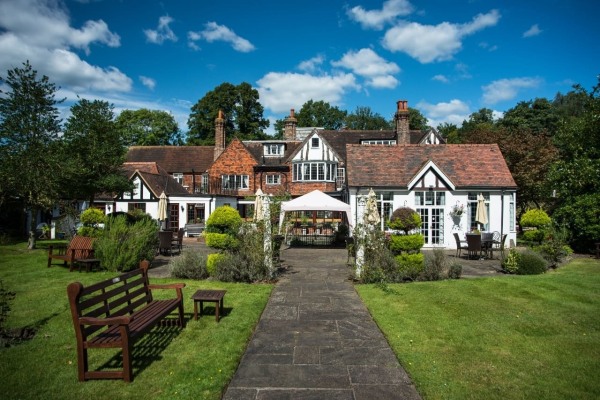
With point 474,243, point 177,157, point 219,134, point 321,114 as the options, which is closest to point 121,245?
point 474,243

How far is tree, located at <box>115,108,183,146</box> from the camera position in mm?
55188

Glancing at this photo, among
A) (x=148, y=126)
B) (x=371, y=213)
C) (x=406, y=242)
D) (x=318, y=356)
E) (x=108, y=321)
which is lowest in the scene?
(x=318, y=356)

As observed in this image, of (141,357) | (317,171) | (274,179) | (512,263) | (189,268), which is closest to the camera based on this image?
(141,357)

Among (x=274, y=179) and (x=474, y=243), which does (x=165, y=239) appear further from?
(x=274, y=179)

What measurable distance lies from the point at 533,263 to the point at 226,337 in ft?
36.0

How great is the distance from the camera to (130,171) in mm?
Answer: 30906

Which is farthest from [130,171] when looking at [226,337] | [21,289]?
[226,337]

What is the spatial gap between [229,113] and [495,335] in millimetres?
53329

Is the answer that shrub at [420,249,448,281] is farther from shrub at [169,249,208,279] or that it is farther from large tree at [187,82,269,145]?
large tree at [187,82,269,145]

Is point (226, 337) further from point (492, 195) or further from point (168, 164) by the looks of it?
point (168, 164)

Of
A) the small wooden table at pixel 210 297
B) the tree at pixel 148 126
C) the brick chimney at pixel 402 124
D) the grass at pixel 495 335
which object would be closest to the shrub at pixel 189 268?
the small wooden table at pixel 210 297

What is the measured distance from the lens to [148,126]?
56.9 m

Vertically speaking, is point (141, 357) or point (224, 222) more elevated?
point (224, 222)

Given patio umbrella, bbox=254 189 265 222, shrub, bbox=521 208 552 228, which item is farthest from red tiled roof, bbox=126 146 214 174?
shrub, bbox=521 208 552 228
